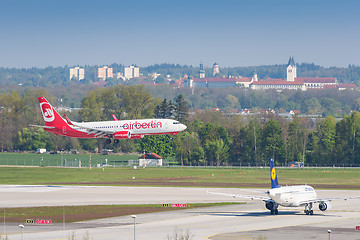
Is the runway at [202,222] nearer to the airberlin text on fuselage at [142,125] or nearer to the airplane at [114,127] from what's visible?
the airberlin text on fuselage at [142,125]

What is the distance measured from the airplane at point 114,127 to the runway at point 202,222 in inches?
762

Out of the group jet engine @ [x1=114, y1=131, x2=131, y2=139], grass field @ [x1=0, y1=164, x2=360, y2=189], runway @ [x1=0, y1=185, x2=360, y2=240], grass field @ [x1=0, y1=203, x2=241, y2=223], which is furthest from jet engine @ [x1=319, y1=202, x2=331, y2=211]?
jet engine @ [x1=114, y1=131, x2=131, y2=139]

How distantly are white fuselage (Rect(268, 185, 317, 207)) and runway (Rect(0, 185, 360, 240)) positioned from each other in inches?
71.0

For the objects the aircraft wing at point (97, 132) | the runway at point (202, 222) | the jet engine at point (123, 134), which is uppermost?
the aircraft wing at point (97, 132)

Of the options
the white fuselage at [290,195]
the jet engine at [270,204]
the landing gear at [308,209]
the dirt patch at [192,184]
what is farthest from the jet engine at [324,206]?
the dirt patch at [192,184]

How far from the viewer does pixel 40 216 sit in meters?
90.8

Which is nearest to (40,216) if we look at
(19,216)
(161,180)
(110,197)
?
(19,216)

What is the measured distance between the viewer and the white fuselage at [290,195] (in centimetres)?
8681

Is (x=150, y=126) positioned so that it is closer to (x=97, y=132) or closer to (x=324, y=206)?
(x=97, y=132)

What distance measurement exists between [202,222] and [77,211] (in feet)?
64.9

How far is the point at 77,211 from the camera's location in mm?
96250

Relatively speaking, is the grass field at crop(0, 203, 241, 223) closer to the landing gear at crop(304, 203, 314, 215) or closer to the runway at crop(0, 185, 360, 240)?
the runway at crop(0, 185, 360, 240)

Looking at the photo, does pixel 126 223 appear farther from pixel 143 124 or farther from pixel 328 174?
pixel 328 174

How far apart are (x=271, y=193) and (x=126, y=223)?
56.5ft
